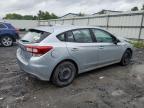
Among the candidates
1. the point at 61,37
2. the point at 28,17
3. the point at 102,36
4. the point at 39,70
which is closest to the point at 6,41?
the point at 102,36

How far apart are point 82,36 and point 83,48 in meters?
0.38

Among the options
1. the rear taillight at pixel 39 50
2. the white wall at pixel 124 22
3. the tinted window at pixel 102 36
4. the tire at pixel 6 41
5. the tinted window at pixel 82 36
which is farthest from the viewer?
the white wall at pixel 124 22

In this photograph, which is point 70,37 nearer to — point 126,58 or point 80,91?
point 80,91

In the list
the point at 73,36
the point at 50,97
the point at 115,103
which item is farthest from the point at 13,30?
the point at 115,103

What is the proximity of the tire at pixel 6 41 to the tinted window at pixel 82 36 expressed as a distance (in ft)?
25.4

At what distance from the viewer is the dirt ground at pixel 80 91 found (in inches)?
144

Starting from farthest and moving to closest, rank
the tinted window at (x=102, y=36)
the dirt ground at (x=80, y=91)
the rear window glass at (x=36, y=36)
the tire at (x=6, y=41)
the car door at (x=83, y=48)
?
1. the tire at (x=6, y=41)
2. the tinted window at (x=102, y=36)
3. the car door at (x=83, y=48)
4. the rear window glass at (x=36, y=36)
5. the dirt ground at (x=80, y=91)

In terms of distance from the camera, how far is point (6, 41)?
1122 cm

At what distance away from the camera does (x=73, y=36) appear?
4.61m

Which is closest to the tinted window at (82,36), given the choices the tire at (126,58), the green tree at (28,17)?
the tire at (126,58)

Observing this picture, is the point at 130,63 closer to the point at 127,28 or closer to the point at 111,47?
the point at 111,47

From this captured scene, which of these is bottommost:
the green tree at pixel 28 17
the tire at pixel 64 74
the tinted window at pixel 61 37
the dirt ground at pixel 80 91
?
the dirt ground at pixel 80 91

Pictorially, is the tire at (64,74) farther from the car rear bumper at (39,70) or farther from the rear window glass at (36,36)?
the rear window glass at (36,36)

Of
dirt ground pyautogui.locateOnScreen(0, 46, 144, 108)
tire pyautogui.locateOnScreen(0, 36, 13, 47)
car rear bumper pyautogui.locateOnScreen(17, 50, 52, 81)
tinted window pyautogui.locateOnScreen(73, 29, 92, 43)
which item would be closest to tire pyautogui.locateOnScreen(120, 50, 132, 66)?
dirt ground pyautogui.locateOnScreen(0, 46, 144, 108)
